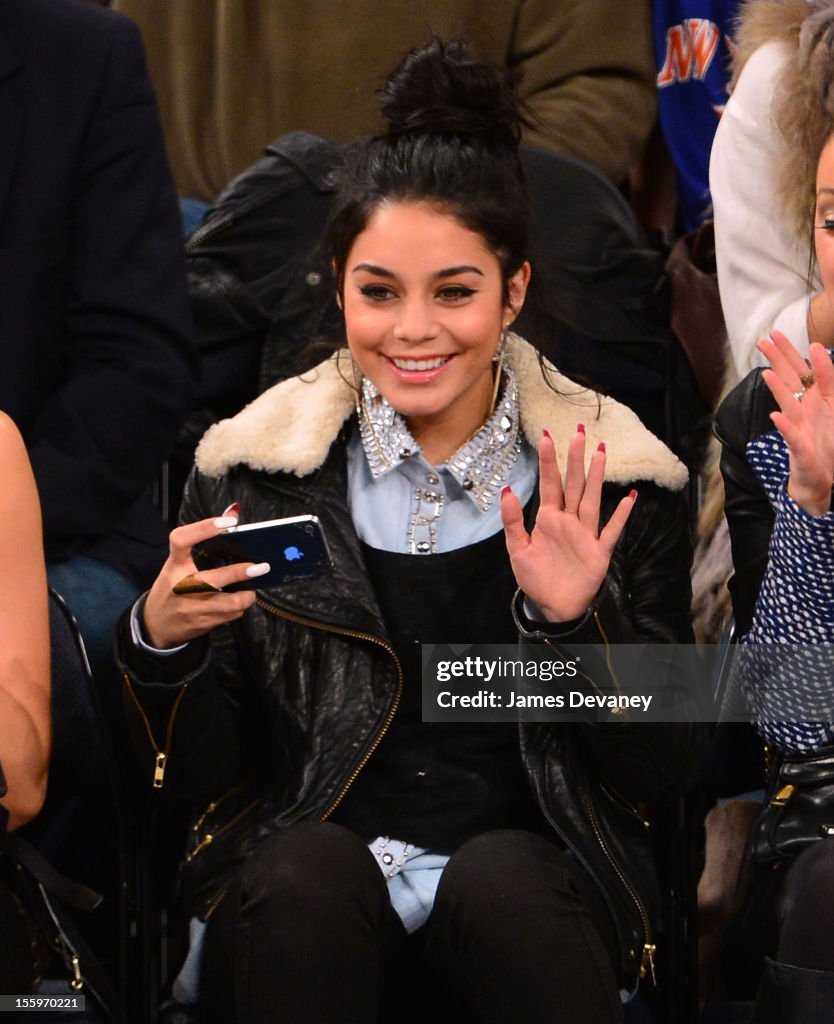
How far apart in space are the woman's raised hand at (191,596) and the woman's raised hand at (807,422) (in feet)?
1.92

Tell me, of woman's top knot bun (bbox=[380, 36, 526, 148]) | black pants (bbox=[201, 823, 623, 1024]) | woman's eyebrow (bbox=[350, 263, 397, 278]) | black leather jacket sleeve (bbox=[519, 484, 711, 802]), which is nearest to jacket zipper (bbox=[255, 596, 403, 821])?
black pants (bbox=[201, 823, 623, 1024])

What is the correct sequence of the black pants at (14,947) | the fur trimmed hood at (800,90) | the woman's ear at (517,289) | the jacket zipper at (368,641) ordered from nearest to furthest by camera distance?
1. the black pants at (14,947)
2. the jacket zipper at (368,641)
3. the woman's ear at (517,289)
4. the fur trimmed hood at (800,90)

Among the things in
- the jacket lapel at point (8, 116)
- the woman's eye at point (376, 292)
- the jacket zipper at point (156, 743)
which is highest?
the jacket lapel at point (8, 116)

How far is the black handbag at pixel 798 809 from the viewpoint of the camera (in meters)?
2.00

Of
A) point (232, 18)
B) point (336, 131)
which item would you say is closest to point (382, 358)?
point (336, 131)

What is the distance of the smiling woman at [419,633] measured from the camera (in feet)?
6.31

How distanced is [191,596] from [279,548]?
12 cm

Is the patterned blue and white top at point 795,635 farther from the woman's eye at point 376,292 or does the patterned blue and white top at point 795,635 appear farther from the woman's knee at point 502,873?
the woman's eye at point 376,292

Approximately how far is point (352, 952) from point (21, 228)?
123 cm

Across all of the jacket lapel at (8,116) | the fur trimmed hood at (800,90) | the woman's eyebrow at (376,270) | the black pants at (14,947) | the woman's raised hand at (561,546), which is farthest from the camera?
the jacket lapel at (8,116)

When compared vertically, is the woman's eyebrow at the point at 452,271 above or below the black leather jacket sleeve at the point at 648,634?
above

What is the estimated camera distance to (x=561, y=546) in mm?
1999

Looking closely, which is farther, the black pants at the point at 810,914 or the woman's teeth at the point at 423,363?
the woman's teeth at the point at 423,363

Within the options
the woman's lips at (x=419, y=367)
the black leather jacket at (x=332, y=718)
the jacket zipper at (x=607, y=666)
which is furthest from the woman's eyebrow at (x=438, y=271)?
the jacket zipper at (x=607, y=666)
